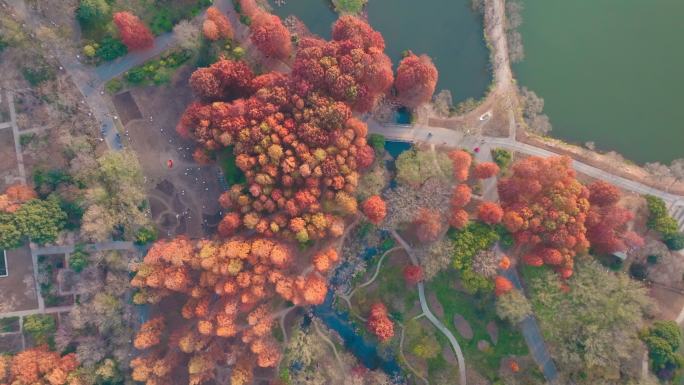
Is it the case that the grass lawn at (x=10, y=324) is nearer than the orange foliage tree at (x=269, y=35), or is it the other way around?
the orange foliage tree at (x=269, y=35)

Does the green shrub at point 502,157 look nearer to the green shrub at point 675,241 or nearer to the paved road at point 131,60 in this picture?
the green shrub at point 675,241

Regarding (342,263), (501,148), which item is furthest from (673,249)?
(342,263)

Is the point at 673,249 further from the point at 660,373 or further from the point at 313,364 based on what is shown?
the point at 313,364

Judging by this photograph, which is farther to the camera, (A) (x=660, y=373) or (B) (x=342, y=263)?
(B) (x=342, y=263)

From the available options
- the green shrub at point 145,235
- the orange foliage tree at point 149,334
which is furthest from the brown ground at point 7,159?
the orange foliage tree at point 149,334

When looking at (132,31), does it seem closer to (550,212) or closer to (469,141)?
(469,141)
